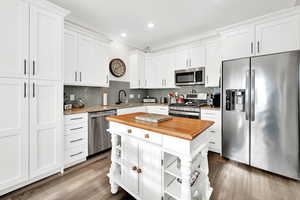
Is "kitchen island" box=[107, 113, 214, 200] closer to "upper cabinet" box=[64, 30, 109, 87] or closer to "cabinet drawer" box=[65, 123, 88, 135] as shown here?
"cabinet drawer" box=[65, 123, 88, 135]

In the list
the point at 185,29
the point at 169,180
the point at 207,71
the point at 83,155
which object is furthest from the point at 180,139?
the point at 185,29

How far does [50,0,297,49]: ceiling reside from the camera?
210cm

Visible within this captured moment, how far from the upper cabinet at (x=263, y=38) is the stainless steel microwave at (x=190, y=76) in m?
0.69

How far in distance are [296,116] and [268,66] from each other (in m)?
0.81

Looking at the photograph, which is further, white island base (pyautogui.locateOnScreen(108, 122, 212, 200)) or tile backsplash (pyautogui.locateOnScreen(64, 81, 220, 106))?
tile backsplash (pyautogui.locateOnScreen(64, 81, 220, 106))

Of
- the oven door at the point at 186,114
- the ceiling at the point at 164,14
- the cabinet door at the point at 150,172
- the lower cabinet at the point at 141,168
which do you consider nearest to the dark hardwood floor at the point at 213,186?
the lower cabinet at the point at 141,168

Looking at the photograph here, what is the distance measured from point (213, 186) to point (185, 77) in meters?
2.39

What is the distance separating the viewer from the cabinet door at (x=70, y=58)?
2408mm

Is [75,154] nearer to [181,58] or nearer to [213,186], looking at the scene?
[213,186]

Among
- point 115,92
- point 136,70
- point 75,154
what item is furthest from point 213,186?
point 136,70

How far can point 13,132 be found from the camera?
1.64 metres

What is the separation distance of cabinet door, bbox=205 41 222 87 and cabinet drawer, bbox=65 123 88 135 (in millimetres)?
2766

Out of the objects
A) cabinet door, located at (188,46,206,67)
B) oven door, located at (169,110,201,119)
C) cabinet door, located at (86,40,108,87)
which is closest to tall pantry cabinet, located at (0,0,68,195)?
cabinet door, located at (86,40,108,87)

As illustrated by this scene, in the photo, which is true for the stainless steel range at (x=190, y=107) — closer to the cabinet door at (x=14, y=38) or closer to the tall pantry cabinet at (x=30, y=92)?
the tall pantry cabinet at (x=30, y=92)
